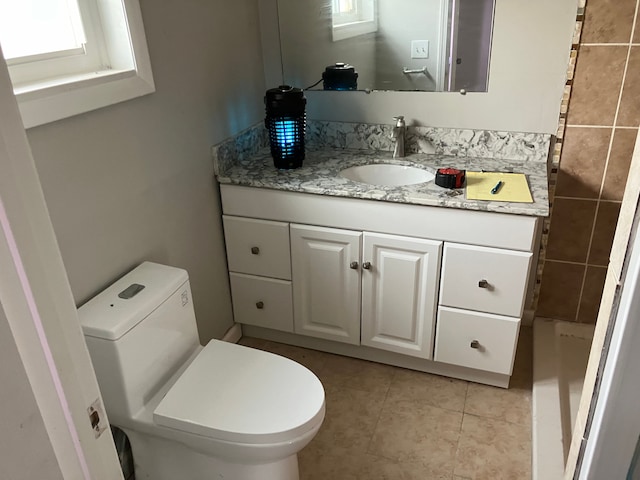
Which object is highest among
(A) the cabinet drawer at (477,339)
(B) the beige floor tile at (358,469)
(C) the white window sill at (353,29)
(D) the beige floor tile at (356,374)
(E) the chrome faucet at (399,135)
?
(C) the white window sill at (353,29)

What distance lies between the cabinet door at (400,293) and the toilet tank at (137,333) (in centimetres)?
70

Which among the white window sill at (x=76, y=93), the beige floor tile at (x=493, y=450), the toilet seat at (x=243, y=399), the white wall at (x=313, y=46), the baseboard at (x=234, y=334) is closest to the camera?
the white window sill at (x=76, y=93)

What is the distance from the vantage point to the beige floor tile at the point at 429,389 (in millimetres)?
2049

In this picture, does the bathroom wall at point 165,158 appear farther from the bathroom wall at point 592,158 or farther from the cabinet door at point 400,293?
the bathroom wall at point 592,158

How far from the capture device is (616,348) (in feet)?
2.15

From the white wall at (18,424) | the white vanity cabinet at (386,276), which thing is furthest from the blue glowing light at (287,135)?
the white wall at (18,424)

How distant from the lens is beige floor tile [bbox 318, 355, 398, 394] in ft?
7.03

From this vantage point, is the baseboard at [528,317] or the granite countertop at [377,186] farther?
the baseboard at [528,317]

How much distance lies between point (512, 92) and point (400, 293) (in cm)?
88

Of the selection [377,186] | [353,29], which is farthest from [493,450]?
[353,29]

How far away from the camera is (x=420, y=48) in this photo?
2.09m

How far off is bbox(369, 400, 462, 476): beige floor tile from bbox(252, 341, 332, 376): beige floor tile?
0.35m

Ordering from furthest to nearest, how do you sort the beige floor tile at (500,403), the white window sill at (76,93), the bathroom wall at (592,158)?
the beige floor tile at (500,403)
the bathroom wall at (592,158)
the white window sill at (76,93)

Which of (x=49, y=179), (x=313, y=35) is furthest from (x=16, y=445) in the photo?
(x=313, y=35)
